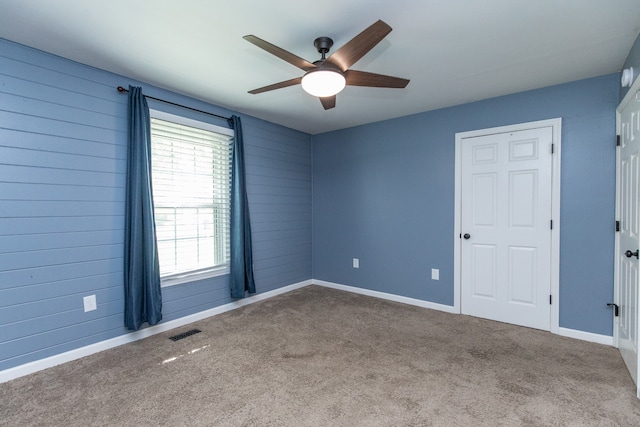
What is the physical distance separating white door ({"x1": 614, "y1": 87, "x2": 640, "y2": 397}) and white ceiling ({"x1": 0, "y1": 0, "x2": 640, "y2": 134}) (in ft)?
1.89

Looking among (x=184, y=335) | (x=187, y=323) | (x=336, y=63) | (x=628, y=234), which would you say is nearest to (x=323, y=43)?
(x=336, y=63)

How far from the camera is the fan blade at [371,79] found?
82.8 inches

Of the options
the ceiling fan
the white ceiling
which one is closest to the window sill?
the white ceiling

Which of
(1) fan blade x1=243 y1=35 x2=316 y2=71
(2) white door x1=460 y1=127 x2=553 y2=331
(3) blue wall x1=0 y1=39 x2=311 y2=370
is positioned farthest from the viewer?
(2) white door x1=460 y1=127 x2=553 y2=331

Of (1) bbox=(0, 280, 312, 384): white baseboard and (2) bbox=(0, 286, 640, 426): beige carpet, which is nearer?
(2) bbox=(0, 286, 640, 426): beige carpet

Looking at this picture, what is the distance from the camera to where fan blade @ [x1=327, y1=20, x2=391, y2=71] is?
5.34 feet

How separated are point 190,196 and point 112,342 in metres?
1.55

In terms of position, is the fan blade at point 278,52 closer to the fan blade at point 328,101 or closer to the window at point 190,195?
the fan blade at point 328,101

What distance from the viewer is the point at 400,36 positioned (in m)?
2.16

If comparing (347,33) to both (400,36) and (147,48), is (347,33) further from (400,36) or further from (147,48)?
(147,48)

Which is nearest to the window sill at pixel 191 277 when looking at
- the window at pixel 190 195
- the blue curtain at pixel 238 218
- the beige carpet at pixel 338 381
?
the window at pixel 190 195

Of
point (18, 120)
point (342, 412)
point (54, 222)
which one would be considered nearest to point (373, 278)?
point (342, 412)

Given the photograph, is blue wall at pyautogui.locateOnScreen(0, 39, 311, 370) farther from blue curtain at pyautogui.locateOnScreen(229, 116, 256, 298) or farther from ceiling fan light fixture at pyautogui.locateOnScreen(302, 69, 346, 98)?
ceiling fan light fixture at pyautogui.locateOnScreen(302, 69, 346, 98)

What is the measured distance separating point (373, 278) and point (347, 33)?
10.3ft
